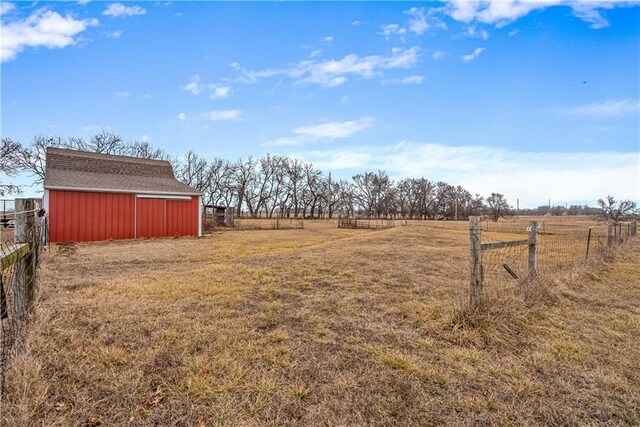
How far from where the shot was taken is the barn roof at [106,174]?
Answer: 13547 mm

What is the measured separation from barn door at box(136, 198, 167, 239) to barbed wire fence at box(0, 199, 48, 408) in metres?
11.9

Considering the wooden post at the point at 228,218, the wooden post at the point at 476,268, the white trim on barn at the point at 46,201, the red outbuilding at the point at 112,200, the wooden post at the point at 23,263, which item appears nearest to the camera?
the wooden post at the point at 23,263

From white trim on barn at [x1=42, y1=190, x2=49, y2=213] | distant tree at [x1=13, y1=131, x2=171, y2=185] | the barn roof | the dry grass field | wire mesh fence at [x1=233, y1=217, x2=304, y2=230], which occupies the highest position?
distant tree at [x1=13, y1=131, x2=171, y2=185]

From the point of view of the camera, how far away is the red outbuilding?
510 inches

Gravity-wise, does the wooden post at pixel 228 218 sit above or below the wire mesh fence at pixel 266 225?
above

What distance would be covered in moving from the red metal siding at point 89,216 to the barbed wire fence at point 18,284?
11.3 meters

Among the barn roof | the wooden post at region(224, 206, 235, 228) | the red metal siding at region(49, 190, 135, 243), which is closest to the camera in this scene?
the red metal siding at region(49, 190, 135, 243)

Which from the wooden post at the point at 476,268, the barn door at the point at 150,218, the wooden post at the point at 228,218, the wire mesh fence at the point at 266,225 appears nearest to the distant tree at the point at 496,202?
the wire mesh fence at the point at 266,225

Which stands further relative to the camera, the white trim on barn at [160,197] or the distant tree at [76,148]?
the distant tree at [76,148]

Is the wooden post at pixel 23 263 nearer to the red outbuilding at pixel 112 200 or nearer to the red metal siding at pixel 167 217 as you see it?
the red outbuilding at pixel 112 200

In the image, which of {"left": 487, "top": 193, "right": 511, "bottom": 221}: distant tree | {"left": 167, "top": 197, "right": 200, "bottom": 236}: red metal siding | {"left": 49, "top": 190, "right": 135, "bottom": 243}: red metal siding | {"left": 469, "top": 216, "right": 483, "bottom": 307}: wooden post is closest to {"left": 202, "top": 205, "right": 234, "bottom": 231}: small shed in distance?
{"left": 167, "top": 197, "right": 200, "bottom": 236}: red metal siding

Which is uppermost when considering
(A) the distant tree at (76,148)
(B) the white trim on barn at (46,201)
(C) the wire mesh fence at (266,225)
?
(A) the distant tree at (76,148)

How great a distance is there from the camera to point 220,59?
13609 mm

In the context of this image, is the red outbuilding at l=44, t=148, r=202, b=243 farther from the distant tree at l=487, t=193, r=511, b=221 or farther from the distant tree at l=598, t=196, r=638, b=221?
the distant tree at l=487, t=193, r=511, b=221
